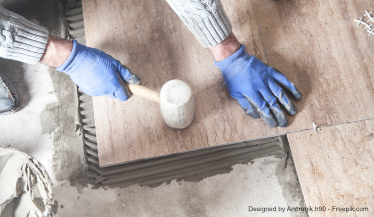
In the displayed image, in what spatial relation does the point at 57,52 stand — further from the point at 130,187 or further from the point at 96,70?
the point at 130,187

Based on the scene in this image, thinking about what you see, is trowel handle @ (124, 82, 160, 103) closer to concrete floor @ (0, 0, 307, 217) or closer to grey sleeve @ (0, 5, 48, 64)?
grey sleeve @ (0, 5, 48, 64)

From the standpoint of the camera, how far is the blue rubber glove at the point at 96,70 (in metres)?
1.64

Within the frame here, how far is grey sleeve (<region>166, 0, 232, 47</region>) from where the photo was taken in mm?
1481

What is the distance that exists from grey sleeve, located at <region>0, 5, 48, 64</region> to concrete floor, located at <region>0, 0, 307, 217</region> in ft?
2.02

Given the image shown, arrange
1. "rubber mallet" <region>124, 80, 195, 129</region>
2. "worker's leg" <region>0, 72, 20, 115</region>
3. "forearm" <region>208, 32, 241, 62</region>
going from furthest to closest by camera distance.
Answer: "worker's leg" <region>0, 72, 20, 115</region> < "forearm" <region>208, 32, 241, 62</region> < "rubber mallet" <region>124, 80, 195, 129</region>

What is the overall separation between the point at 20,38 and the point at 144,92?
0.77m

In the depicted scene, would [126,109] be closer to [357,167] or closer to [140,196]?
[140,196]

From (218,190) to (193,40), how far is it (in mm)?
1096

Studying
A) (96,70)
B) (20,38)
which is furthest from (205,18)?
(20,38)

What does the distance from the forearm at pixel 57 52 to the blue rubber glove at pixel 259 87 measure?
0.96 meters


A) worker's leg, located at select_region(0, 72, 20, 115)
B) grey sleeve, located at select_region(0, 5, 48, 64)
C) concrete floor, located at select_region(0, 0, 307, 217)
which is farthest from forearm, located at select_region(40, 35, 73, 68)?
worker's leg, located at select_region(0, 72, 20, 115)

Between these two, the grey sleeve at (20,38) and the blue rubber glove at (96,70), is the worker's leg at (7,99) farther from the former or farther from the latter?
the blue rubber glove at (96,70)

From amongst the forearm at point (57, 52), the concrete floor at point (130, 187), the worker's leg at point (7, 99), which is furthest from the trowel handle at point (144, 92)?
the worker's leg at point (7, 99)

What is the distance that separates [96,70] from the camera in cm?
164
